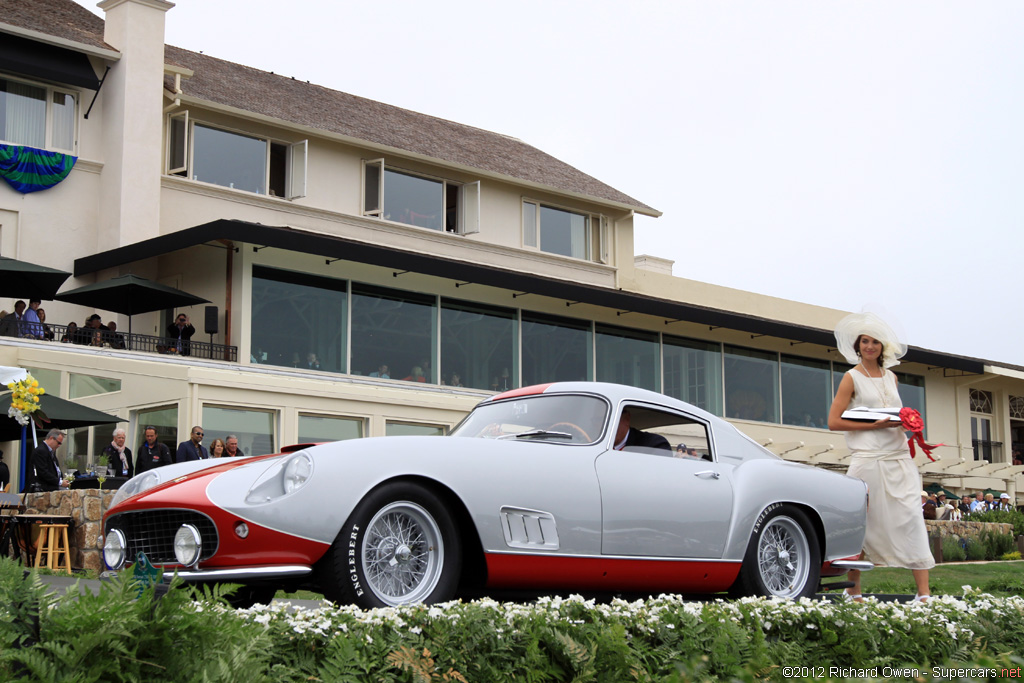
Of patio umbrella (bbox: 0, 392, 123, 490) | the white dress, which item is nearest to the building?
patio umbrella (bbox: 0, 392, 123, 490)

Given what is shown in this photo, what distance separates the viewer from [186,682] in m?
3.00

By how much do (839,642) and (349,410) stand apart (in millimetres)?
16104

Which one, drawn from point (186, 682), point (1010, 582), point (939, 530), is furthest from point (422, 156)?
point (186, 682)

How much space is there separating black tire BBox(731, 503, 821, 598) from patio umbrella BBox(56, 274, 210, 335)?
1462 centimetres

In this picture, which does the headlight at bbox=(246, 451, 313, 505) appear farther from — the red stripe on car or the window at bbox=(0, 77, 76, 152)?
the window at bbox=(0, 77, 76, 152)

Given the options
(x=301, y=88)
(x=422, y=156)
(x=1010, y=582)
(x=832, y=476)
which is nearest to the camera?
(x=832, y=476)

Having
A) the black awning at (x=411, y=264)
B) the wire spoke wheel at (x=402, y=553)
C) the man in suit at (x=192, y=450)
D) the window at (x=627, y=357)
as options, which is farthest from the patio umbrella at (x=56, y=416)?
the window at (x=627, y=357)

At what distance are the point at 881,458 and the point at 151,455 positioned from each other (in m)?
10.5

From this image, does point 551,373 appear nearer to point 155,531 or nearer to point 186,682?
point 155,531

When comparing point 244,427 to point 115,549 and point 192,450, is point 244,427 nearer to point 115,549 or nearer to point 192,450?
point 192,450

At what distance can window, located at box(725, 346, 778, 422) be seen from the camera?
1171 inches

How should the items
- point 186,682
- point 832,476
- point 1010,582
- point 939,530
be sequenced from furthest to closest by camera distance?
point 939,530
point 1010,582
point 832,476
point 186,682

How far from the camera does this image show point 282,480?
600cm

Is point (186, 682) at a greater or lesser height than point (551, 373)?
lesser
